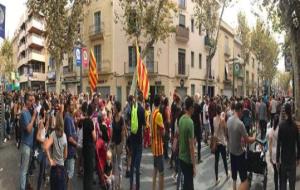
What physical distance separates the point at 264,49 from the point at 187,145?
4789 centimetres

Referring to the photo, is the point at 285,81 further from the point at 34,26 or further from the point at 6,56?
the point at 6,56

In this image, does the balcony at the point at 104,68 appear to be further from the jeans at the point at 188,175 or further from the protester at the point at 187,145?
the jeans at the point at 188,175

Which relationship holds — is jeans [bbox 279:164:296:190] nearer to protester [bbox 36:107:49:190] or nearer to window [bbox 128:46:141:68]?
protester [bbox 36:107:49:190]

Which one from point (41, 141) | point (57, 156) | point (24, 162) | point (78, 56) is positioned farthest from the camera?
point (78, 56)

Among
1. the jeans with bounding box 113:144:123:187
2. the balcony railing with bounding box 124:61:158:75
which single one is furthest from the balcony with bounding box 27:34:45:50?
the jeans with bounding box 113:144:123:187

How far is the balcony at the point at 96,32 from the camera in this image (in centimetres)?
3452

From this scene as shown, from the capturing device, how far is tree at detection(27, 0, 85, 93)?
23.5 meters

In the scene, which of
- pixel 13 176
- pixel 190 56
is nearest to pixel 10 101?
pixel 13 176

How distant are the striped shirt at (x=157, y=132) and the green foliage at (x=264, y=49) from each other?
42100mm

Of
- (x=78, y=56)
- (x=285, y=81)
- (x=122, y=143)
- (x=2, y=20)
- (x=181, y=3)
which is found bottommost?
(x=122, y=143)

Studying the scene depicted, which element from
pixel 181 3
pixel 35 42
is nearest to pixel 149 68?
pixel 181 3

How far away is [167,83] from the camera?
120 ft

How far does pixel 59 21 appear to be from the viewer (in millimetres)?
23891

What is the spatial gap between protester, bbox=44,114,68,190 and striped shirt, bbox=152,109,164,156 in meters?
2.08
